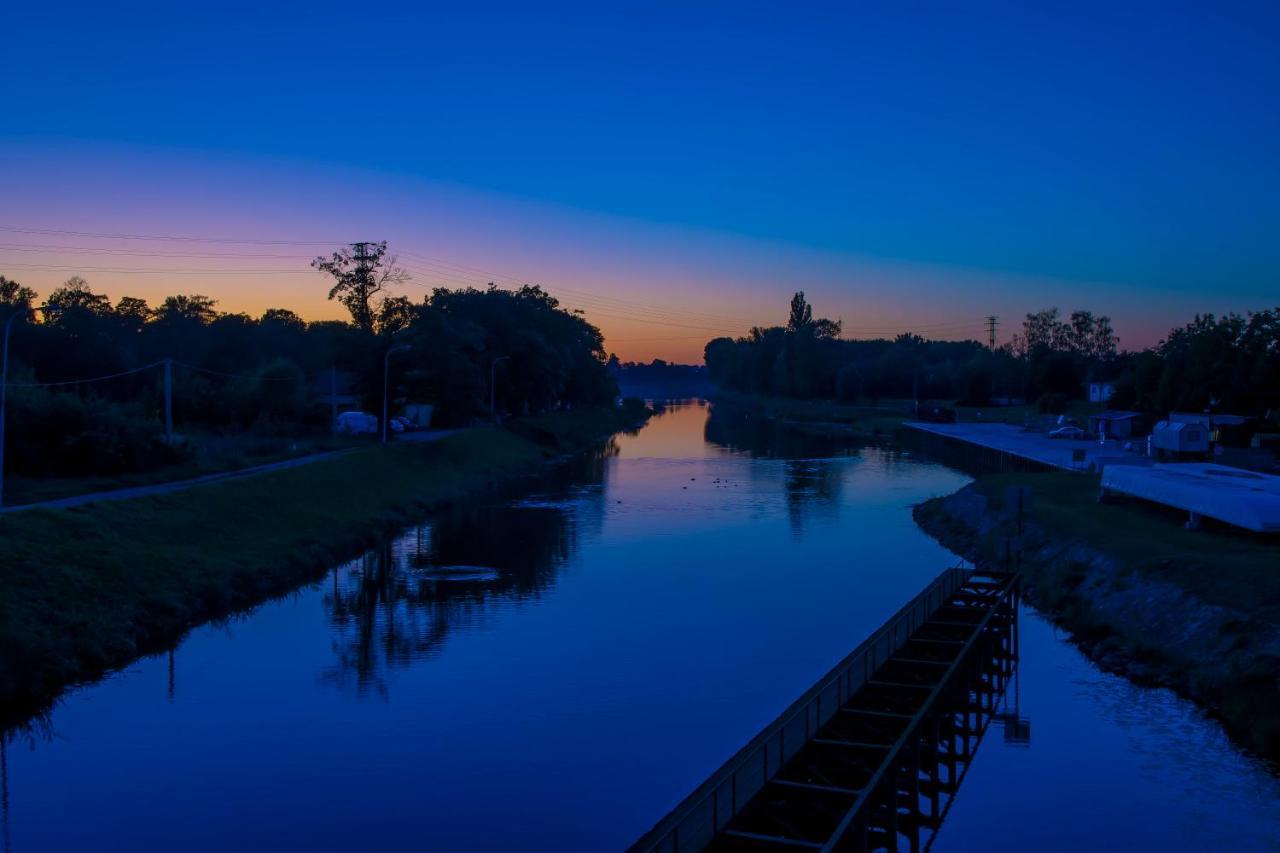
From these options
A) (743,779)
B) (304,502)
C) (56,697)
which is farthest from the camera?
(304,502)

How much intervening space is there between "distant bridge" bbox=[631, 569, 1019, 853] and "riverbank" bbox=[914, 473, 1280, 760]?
336cm

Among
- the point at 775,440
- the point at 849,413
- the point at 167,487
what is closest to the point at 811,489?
the point at 167,487

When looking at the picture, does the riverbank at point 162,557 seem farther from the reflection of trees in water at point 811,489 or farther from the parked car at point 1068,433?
the parked car at point 1068,433

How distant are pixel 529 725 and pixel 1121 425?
232 ft

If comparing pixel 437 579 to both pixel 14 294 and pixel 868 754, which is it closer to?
pixel 868 754

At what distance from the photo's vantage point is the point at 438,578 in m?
33.6

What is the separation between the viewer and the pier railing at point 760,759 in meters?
12.2

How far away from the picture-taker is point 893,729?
54.3ft

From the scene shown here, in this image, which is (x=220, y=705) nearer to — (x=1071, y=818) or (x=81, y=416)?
(x=1071, y=818)

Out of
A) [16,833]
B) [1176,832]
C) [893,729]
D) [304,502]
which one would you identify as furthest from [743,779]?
[304,502]

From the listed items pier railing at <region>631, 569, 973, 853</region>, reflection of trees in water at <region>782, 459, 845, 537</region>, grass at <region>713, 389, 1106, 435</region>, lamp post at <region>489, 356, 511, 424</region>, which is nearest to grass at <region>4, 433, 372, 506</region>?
lamp post at <region>489, 356, 511, 424</region>

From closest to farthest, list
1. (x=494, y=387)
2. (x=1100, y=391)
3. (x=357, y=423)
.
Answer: (x=357, y=423) < (x=494, y=387) < (x=1100, y=391)

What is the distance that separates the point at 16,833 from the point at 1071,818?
15.3 m

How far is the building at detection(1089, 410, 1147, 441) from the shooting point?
79.2 metres
